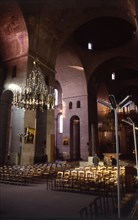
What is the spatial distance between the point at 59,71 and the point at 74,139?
9.09 meters

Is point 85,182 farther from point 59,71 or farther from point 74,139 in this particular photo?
point 59,71

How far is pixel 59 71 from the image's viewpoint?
82.0 feet

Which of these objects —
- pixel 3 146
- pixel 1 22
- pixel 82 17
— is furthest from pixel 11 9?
pixel 3 146

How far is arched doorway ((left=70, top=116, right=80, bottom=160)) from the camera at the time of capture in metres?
25.1

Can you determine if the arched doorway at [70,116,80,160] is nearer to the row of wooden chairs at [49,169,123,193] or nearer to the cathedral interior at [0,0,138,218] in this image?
the cathedral interior at [0,0,138,218]

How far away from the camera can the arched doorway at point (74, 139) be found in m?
25.1

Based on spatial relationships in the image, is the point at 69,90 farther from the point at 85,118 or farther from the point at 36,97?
the point at 36,97

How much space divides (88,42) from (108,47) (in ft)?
8.41

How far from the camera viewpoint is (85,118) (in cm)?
2409

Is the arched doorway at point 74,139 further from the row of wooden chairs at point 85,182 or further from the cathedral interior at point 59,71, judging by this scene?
the row of wooden chairs at point 85,182

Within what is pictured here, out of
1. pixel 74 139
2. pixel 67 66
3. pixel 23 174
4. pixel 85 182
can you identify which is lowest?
pixel 85 182

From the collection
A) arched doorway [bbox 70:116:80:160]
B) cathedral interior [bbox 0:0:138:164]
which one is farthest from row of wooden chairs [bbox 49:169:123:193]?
arched doorway [bbox 70:116:80:160]

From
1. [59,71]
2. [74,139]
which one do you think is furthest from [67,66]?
[74,139]

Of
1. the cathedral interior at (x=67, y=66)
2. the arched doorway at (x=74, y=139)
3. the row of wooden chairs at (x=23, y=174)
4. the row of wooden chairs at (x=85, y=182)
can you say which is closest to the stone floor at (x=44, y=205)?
the row of wooden chairs at (x=85, y=182)
